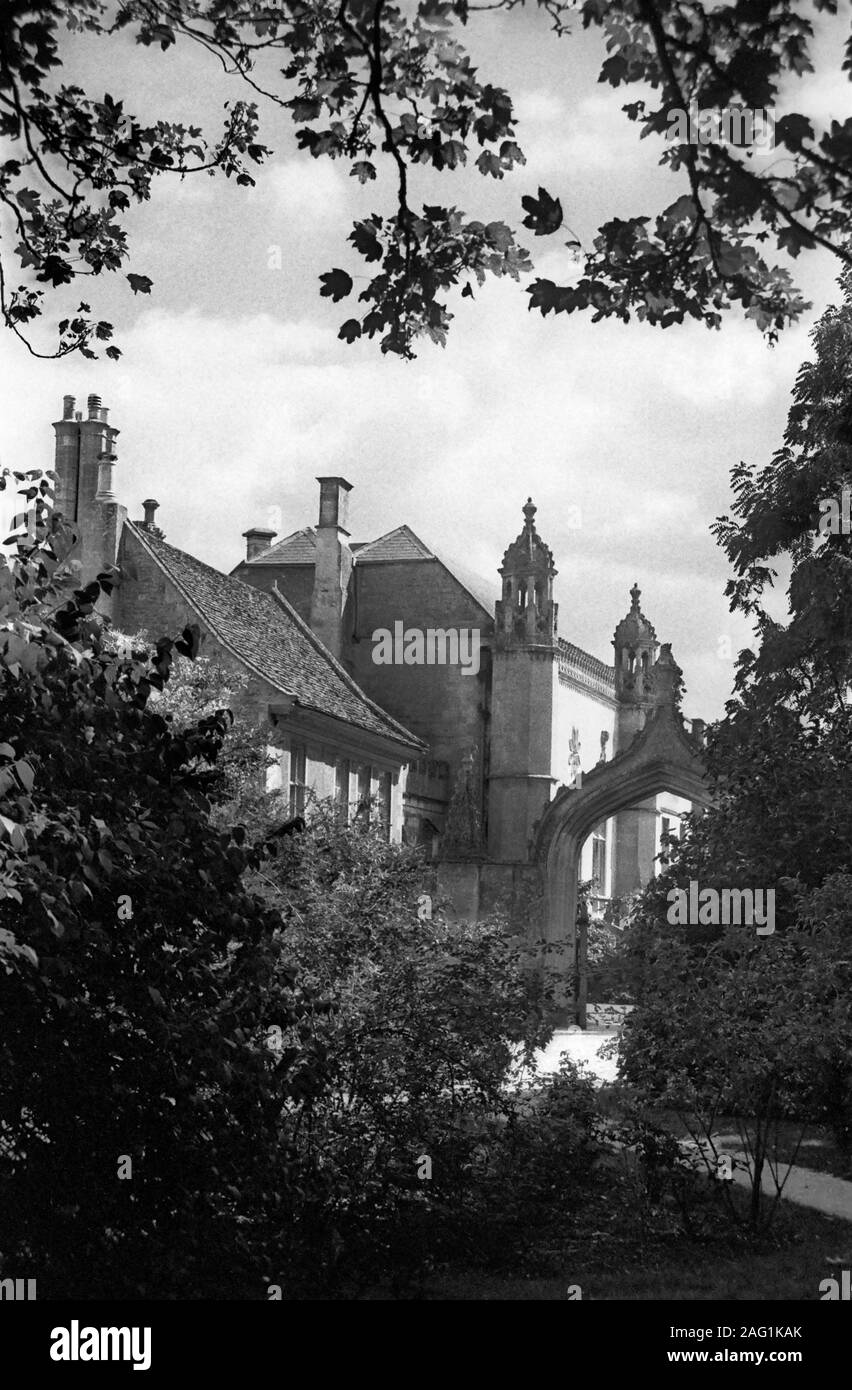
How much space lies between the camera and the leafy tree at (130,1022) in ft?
24.8

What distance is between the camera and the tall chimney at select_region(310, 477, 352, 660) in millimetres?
39969

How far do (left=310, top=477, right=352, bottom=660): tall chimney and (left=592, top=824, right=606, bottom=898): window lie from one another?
11411 millimetres

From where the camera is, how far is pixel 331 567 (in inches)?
1582

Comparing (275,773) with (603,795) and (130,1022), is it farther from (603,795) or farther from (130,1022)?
(130,1022)

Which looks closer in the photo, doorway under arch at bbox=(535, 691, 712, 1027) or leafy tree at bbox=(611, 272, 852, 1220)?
leafy tree at bbox=(611, 272, 852, 1220)

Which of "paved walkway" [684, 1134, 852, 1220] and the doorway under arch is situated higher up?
the doorway under arch

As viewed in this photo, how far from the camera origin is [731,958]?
15.5m

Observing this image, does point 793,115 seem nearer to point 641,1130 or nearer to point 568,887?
point 641,1130

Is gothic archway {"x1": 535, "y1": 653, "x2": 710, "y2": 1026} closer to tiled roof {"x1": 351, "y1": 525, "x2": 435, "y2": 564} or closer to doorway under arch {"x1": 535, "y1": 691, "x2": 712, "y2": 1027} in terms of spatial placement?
doorway under arch {"x1": 535, "y1": 691, "x2": 712, "y2": 1027}

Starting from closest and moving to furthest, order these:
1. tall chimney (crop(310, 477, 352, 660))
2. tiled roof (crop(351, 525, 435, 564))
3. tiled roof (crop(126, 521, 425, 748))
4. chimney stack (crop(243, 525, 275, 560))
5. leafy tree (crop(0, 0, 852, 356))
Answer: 1. leafy tree (crop(0, 0, 852, 356))
2. tiled roof (crop(126, 521, 425, 748))
3. tall chimney (crop(310, 477, 352, 660))
4. tiled roof (crop(351, 525, 435, 564))
5. chimney stack (crop(243, 525, 275, 560))

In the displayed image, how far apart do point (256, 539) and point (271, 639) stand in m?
11.5

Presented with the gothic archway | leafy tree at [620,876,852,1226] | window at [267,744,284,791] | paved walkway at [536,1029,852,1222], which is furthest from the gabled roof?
leafy tree at [620,876,852,1226]

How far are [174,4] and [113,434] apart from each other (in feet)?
80.4

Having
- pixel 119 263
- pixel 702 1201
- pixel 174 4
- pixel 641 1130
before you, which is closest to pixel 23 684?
pixel 119 263
